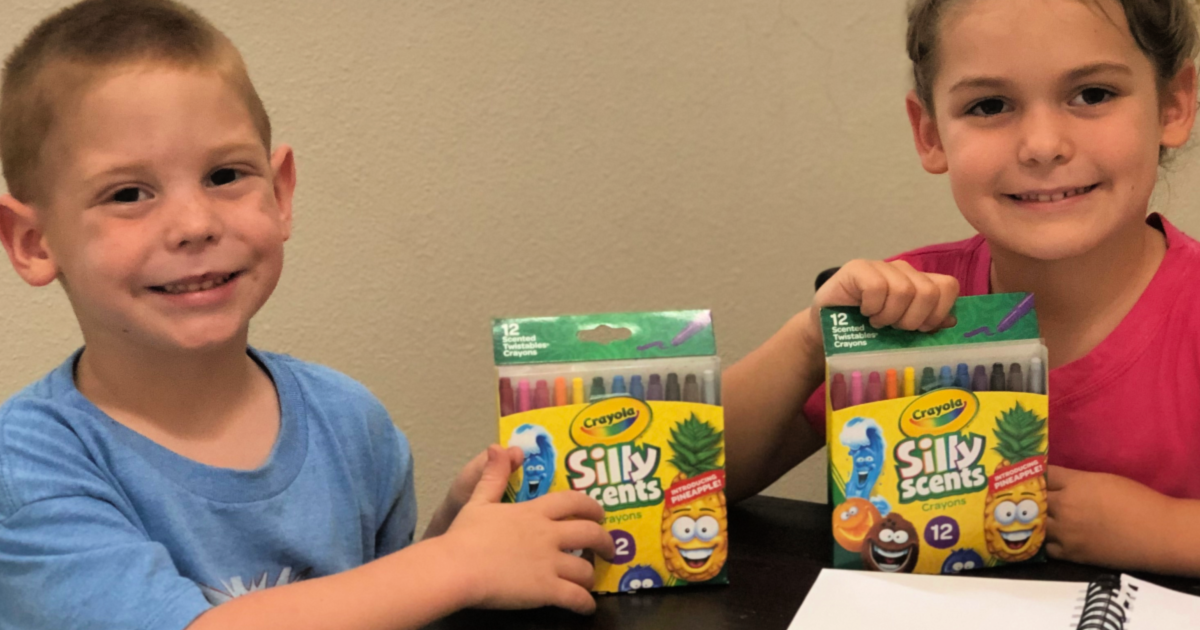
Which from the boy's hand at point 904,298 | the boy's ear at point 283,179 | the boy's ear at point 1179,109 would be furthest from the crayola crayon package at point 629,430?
the boy's ear at point 1179,109

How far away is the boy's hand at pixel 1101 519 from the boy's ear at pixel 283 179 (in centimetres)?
57

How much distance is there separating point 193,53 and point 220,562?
333mm

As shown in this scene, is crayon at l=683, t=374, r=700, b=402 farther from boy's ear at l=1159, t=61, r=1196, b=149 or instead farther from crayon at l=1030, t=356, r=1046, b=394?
boy's ear at l=1159, t=61, r=1196, b=149

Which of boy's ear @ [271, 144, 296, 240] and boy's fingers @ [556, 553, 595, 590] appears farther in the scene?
boy's ear @ [271, 144, 296, 240]

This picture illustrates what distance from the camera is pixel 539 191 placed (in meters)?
1.09

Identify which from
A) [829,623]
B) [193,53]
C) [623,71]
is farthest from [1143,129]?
[193,53]

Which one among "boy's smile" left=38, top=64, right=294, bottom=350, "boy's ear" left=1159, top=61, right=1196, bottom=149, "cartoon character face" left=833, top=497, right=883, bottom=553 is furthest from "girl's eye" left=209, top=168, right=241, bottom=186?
"boy's ear" left=1159, top=61, right=1196, bottom=149

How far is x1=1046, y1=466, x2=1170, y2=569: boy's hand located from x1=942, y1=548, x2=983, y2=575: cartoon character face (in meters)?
0.06

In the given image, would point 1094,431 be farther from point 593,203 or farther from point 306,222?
point 306,222

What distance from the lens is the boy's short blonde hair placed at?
0.59 m

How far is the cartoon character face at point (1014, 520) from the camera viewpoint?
60 centimetres

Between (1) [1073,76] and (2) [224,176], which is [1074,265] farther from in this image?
(2) [224,176]

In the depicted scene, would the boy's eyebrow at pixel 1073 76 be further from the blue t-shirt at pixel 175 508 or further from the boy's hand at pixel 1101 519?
Result: the blue t-shirt at pixel 175 508

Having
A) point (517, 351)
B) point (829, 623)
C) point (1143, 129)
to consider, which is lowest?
point (829, 623)
